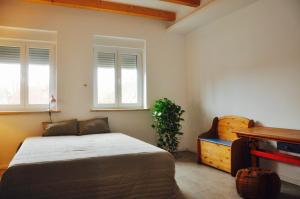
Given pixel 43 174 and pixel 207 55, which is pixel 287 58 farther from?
pixel 43 174

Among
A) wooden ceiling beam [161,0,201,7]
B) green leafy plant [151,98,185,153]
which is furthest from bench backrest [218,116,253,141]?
wooden ceiling beam [161,0,201,7]

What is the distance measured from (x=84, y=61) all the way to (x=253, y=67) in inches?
117

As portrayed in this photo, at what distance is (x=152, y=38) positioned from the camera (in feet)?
16.1

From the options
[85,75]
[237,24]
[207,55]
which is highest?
[237,24]

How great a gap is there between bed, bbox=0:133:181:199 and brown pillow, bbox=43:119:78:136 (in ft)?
3.92

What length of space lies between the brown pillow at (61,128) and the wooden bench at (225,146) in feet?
7.31

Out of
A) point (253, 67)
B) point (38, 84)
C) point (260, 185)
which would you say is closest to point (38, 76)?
point (38, 84)

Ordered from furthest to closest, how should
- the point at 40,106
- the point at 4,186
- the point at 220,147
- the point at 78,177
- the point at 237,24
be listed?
1. the point at 40,106
2. the point at 237,24
3. the point at 220,147
4. the point at 78,177
5. the point at 4,186

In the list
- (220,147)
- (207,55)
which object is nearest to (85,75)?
(207,55)

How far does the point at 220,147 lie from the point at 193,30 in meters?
2.62

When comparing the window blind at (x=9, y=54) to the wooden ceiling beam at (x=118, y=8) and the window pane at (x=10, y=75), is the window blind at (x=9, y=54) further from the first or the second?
the wooden ceiling beam at (x=118, y=8)

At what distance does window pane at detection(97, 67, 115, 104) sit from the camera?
4590 millimetres

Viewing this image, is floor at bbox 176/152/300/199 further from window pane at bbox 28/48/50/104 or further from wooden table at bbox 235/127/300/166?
window pane at bbox 28/48/50/104

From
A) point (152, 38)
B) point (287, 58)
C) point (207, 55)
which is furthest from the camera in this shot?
point (152, 38)
